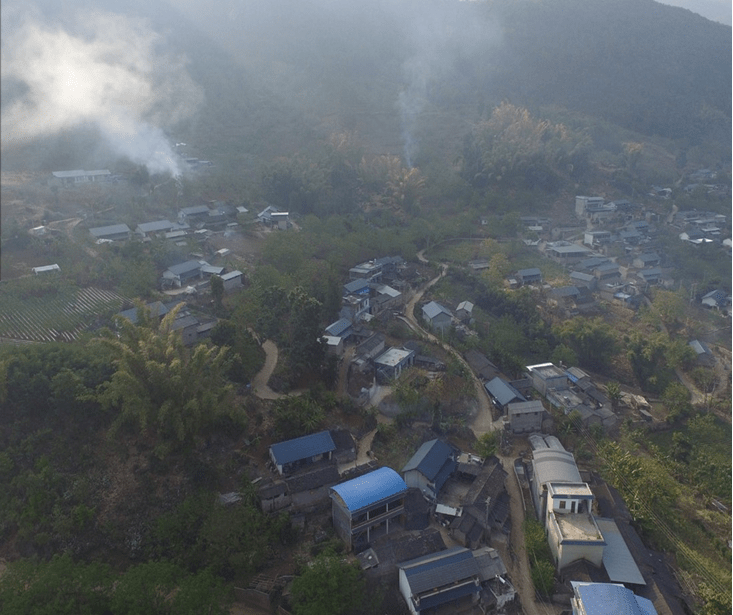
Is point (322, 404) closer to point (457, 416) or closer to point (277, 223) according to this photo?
point (457, 416)

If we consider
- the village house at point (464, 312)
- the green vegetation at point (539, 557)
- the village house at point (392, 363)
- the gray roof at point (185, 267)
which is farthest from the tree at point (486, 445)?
the gray roof at point (185, 267)

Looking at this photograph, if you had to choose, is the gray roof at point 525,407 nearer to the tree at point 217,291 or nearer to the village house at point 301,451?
the village house at point 301,451

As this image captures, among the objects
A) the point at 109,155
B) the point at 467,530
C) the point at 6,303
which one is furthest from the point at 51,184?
the point at 467,530

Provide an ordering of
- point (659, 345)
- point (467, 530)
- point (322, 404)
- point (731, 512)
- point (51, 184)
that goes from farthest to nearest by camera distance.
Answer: point (51, 184), point (659, 345), point (322, 404), point (731, 512), point (467, 530)

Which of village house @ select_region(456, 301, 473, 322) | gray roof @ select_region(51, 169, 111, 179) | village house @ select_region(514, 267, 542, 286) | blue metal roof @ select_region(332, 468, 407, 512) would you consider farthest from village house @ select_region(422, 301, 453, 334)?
gray roof @ select_region(51, 169, 111, 179)

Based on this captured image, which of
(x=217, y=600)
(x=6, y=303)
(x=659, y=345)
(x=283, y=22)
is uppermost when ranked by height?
(x=283, y=22)

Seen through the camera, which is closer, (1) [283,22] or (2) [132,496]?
(2) [132,496]

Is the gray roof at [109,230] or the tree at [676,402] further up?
the tree at [676,402]

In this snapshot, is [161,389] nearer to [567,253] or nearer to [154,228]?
[154,228]
